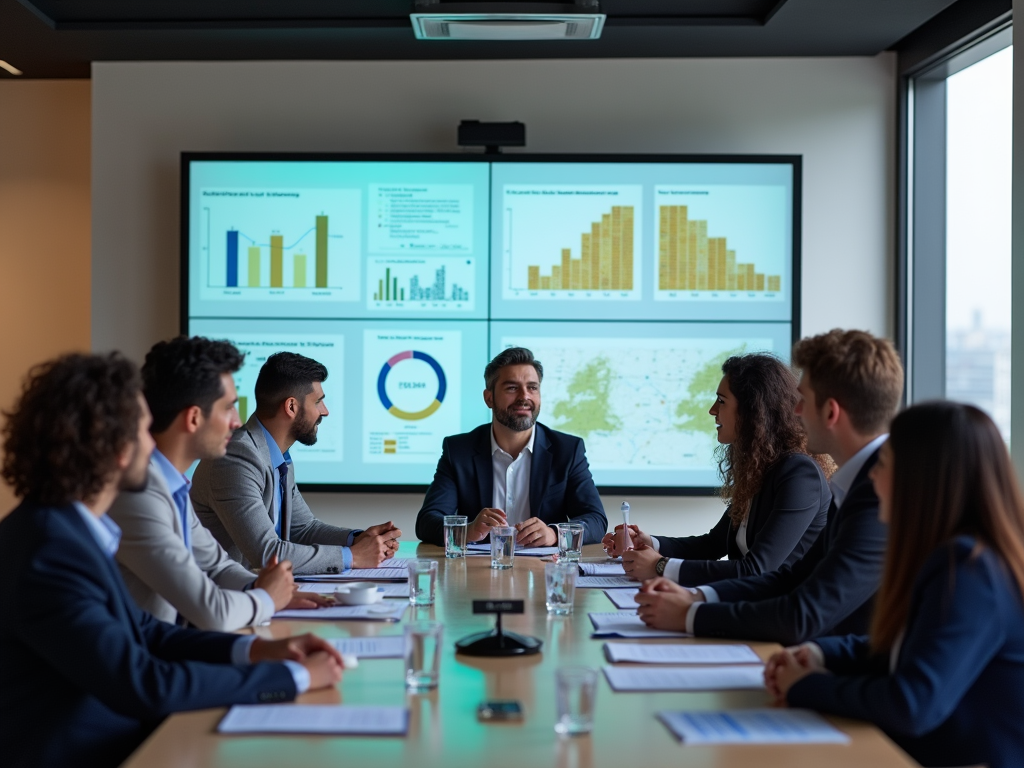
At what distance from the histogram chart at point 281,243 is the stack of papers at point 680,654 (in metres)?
3.30

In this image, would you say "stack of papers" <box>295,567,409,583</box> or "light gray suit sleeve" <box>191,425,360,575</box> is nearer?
"stack of papers" <box>295,567,409,583</box>

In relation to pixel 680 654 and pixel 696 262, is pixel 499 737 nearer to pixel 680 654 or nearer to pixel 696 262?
pixel 680 654

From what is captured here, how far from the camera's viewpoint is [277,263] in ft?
16.8

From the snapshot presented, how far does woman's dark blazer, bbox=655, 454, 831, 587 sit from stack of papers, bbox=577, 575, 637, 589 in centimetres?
16

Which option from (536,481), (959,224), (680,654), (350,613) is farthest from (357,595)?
(959,224)

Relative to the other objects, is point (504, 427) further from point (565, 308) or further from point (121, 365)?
point (121, 365)

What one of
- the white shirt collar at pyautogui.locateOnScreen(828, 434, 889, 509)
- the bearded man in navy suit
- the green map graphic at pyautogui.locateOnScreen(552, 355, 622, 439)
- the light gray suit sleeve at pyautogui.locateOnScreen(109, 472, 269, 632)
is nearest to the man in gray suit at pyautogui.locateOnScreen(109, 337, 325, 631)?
the light gray suit sleeve at pyautogui.locateOnScreen(109, 472, 269, 632)

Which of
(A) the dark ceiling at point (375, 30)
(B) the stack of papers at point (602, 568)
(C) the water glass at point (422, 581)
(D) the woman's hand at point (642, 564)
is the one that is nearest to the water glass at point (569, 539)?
(B) the stack of papers at point (602, 568)

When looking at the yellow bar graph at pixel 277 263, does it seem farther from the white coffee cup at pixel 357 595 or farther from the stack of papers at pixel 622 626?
the stack of papers at pixel 622 626

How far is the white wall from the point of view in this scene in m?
5.19

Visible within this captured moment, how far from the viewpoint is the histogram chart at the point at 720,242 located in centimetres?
505

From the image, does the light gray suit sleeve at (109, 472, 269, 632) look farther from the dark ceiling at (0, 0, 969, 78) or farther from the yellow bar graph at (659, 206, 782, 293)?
the yellow bar graph at (659, 206, 782, 293)

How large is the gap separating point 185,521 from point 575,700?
4.33 ft

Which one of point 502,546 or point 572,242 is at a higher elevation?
point 572,242
